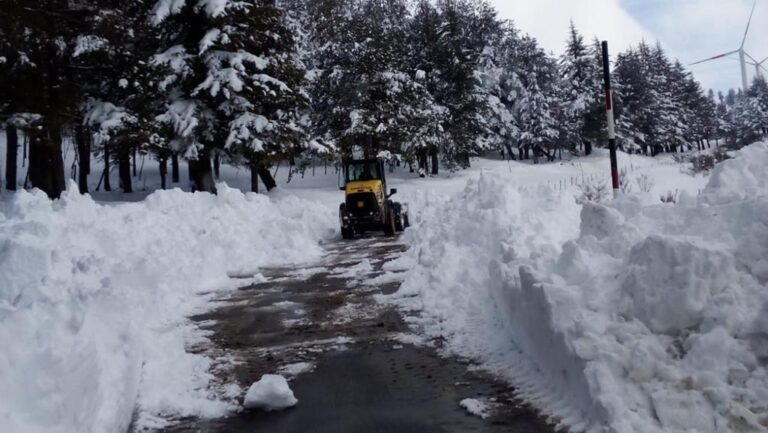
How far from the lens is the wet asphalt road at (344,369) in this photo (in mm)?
4734

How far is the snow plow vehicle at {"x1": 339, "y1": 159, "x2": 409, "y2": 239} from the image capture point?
19.2 m

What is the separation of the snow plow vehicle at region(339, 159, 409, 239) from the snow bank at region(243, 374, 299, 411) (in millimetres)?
13996

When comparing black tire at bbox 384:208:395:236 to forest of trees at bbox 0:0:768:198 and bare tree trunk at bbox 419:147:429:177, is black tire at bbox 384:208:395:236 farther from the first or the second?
bare tree trunk at bbox 419:147:429:177

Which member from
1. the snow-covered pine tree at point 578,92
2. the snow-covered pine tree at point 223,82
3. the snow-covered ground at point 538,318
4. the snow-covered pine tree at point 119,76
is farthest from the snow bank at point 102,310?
the snow-covered pine tree at point 578,92

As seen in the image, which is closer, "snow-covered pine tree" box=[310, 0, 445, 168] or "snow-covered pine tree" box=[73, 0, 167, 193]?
"snow-covered pine tree" box=[73, 0, 167, 193]

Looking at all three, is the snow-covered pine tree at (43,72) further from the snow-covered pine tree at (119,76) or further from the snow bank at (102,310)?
the snow bank at (102,310)

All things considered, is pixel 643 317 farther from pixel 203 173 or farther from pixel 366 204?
pixel 203 173

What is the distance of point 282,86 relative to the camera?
900 inches

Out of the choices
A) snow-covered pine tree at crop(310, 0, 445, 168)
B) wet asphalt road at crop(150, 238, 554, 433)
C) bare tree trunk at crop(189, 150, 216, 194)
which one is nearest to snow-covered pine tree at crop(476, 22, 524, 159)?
snow-covered pine tree at crop(310, 0, 445, 168)

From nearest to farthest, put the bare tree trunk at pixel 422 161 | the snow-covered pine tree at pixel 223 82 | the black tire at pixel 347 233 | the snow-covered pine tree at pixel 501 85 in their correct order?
the black tire at pixel 347 233
the snow-covered pine tree at pixel 223 82
the bare tree trunk at pixel 422 161
the snow-covered pine tree at pixel 501 85

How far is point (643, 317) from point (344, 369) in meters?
2.67

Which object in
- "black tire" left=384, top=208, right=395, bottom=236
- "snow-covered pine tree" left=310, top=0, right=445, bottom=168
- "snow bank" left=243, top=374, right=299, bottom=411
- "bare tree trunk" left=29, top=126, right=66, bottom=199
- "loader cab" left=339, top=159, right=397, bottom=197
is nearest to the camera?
"snow bank" left=243, top=374, right=299, bottom=411

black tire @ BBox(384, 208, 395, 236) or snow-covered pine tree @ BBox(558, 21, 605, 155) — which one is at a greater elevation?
snow-covered pine tree @ BBox(558, 21, 605, 155)

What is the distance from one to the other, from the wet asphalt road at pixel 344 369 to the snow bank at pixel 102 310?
0.42m
